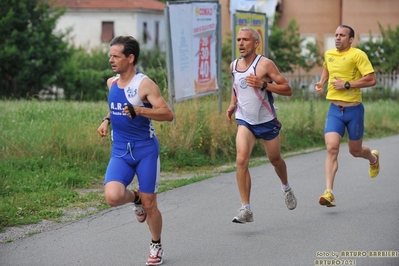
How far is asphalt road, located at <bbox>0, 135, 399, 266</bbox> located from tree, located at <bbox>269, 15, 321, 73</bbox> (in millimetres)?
36320

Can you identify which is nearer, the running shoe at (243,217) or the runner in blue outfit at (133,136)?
the runner in blue outfit at (133,136)

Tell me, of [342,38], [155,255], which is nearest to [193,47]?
[342,38]

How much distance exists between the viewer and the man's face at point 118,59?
23.2 ft

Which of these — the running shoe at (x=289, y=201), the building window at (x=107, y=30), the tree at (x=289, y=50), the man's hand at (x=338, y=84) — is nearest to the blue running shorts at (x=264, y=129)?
the running shoe at (x=289, y=201)

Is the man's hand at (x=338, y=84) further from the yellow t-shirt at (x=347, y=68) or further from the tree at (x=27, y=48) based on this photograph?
the tree at (x=27, y=48)

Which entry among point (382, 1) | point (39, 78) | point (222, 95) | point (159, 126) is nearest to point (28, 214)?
point (159, 126)

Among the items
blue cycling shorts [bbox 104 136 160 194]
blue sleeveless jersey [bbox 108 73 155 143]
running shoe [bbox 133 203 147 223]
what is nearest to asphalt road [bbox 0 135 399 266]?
running shoe [bbox 133 203 147 223]

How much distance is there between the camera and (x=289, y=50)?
158ft

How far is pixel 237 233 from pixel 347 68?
258 cm

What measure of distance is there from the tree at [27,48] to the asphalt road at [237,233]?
3400 cm

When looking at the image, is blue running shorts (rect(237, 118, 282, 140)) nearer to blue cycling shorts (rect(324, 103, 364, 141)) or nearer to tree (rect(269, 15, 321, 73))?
blue cycling shorts (rect(324, 103, 364, 141))

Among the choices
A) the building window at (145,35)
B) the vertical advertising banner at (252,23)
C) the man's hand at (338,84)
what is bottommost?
the building window at (145,35)

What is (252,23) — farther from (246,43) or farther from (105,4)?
(105,4)

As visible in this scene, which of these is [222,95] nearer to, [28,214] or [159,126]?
[159,126]
